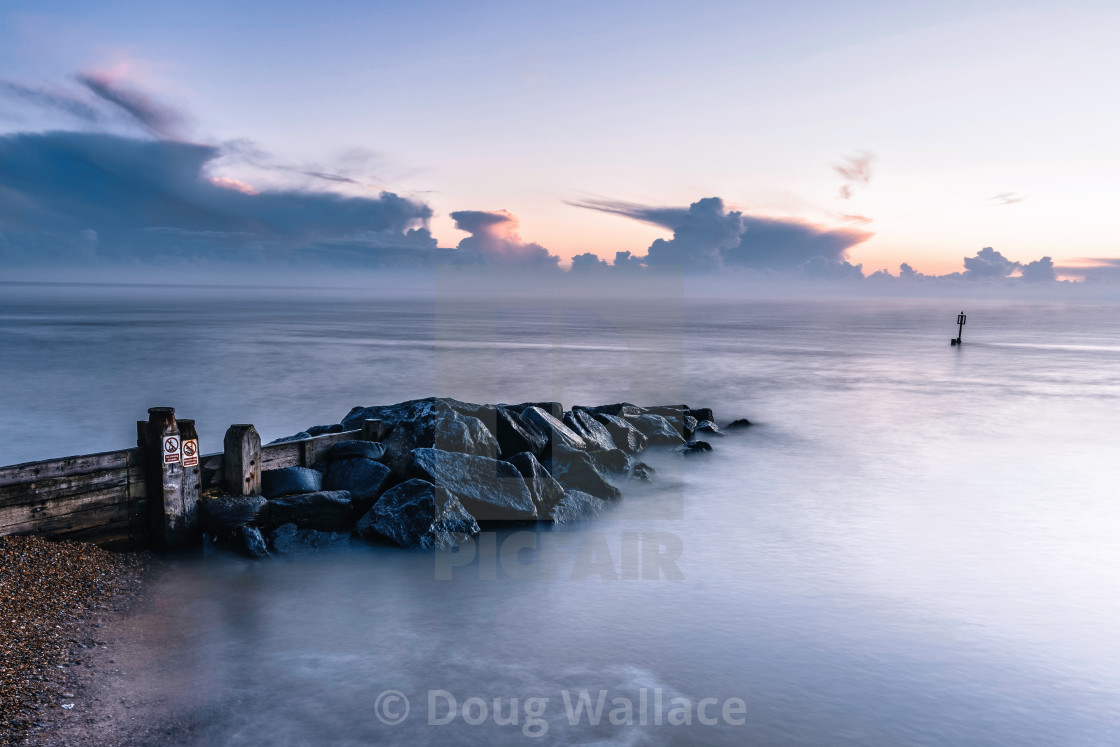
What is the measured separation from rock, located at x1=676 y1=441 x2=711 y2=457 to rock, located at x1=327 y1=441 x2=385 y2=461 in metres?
7.64

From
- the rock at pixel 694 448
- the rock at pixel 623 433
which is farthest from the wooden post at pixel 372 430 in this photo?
the rock at pixel 694 448

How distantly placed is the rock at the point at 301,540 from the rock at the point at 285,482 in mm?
610

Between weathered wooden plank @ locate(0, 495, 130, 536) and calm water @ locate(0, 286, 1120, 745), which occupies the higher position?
weathered wooden plank @ locate(0, 495, 130, 536)

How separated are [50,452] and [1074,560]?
790 inches

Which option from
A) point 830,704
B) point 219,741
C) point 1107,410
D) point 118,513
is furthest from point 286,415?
point 1107,410

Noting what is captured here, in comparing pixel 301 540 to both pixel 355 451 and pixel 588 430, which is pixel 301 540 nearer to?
pixel 355 451

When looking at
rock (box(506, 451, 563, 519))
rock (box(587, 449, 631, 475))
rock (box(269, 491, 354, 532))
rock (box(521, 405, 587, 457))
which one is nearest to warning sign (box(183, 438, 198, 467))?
rock (box(269, 491, 354, 532))

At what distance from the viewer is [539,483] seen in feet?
37.5

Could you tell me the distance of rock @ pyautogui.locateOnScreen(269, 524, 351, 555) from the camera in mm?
9570

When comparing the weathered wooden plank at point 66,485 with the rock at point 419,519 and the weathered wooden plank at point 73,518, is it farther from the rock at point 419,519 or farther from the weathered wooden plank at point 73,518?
the rock at point 419,519

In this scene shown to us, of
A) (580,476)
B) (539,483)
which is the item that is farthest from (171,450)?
(580,476)

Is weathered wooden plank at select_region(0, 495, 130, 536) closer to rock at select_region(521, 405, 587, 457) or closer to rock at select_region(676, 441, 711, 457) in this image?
rock at select_region(521, 405, 587, 457)

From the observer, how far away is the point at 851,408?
80.9ft

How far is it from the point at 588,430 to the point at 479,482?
440cm
